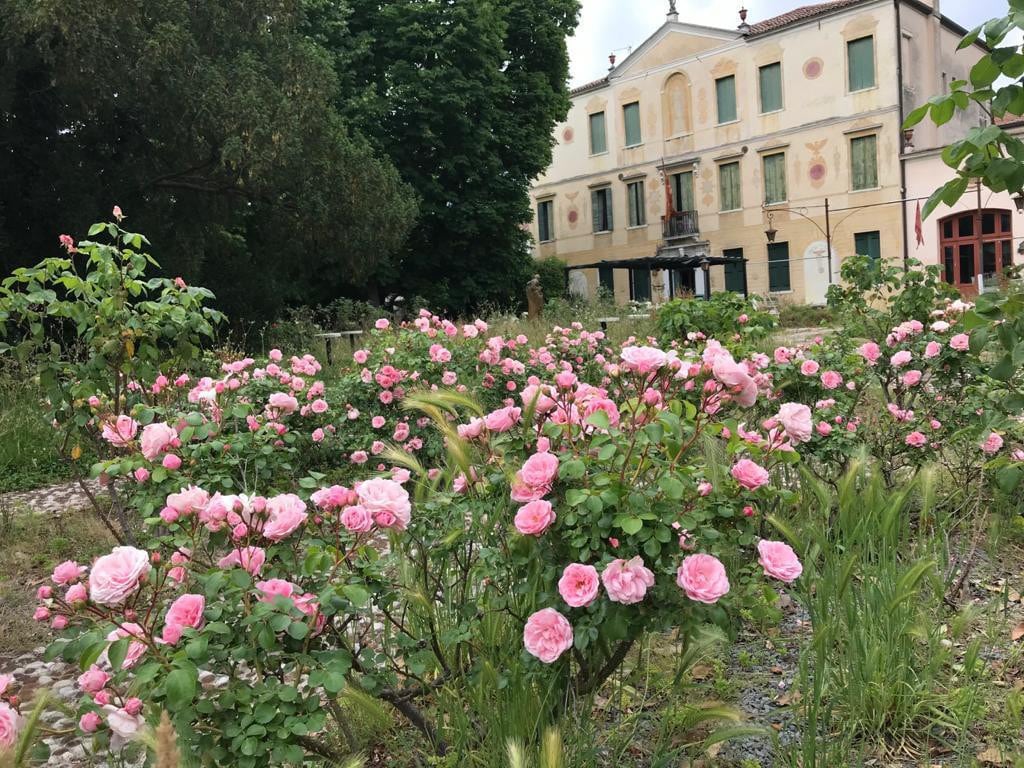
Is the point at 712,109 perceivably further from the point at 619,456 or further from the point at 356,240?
the point at 619,456

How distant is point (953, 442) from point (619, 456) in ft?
Result: 7.90

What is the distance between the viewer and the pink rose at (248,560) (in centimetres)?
146

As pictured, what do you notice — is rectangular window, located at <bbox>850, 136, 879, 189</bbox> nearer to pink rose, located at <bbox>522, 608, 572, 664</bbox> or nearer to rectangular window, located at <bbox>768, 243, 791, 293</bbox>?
rectangular window, located at <bbox>768, 243, 791, 293</bbox>

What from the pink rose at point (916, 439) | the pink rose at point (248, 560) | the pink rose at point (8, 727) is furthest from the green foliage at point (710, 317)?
the pink rose at point (8, 727)

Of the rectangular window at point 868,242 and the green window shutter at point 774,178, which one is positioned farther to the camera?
the green window shutter at point 774,178

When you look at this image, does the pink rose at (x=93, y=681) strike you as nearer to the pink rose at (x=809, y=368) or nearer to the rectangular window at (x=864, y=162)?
the pink rose at (x=809, y=368)

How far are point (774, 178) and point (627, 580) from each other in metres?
27.3

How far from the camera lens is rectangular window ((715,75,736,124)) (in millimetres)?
26828

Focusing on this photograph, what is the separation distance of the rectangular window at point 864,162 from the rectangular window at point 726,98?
172 inches

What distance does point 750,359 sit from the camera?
3.29 meters

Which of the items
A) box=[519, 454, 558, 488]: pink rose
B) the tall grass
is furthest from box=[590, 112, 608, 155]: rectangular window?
box=[519, 454, 558, 488]: pink rose

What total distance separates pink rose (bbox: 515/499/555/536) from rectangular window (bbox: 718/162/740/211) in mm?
27649

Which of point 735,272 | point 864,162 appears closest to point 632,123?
point 735,272

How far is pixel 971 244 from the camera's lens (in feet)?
73.0
